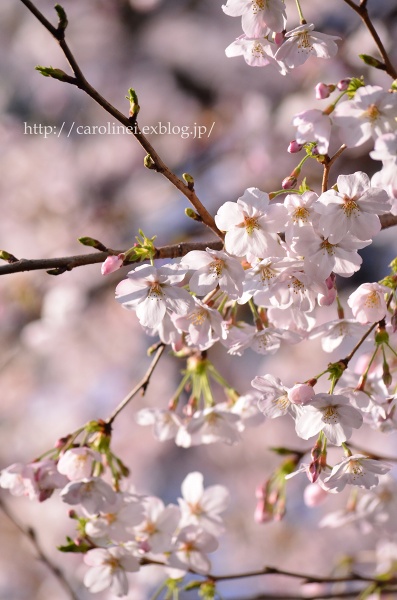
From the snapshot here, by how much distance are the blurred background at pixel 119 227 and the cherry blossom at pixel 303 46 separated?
12.6 feet

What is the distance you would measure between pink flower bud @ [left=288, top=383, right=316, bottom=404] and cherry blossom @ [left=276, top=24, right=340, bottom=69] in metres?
0.64

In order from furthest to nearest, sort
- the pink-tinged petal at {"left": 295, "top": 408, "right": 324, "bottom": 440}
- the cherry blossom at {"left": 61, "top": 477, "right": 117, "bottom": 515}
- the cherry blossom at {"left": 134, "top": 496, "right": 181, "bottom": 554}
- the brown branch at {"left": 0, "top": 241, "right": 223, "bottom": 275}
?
the cherry blossom at {"left": 134, "top": 496, "right": 181, "bottom": 554} → the cherry blossom at {"left": 61, "top": 477, "right": 117, "bottom": 515} → the pink-tinged petal at {"left": 295, "top": 408, "right": 324, "bottom": 440} → the brown branch at {"left": 0, "top": 241, "right": 223, "bottom": 275}

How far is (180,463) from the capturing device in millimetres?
6230

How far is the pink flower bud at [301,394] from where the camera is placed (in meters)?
1.25

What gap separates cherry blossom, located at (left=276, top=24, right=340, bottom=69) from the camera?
4.58 feet

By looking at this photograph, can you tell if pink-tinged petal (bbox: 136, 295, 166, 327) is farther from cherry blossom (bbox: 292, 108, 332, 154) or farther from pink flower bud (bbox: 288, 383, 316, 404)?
cherry blossom (bbox: 292, 108, 332, 154)

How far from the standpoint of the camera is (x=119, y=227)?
5668 millimetres

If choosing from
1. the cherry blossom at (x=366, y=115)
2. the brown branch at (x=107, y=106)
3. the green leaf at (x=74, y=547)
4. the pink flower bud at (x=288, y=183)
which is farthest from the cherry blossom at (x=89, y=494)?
the cherry blossom at (x=366, y=115)

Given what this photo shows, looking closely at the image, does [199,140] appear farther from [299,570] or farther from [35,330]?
[299,570]

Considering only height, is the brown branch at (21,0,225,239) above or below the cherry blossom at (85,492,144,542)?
above

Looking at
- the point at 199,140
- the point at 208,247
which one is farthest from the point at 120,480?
the point at 199,140

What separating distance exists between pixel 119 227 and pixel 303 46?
14.3 feet

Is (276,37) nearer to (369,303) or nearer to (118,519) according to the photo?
(369,303)

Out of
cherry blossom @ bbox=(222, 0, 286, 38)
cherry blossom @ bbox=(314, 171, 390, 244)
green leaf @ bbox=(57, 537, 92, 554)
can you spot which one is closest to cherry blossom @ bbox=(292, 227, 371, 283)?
cherry blossom @ bbox=(314, 171, 390, 244)
